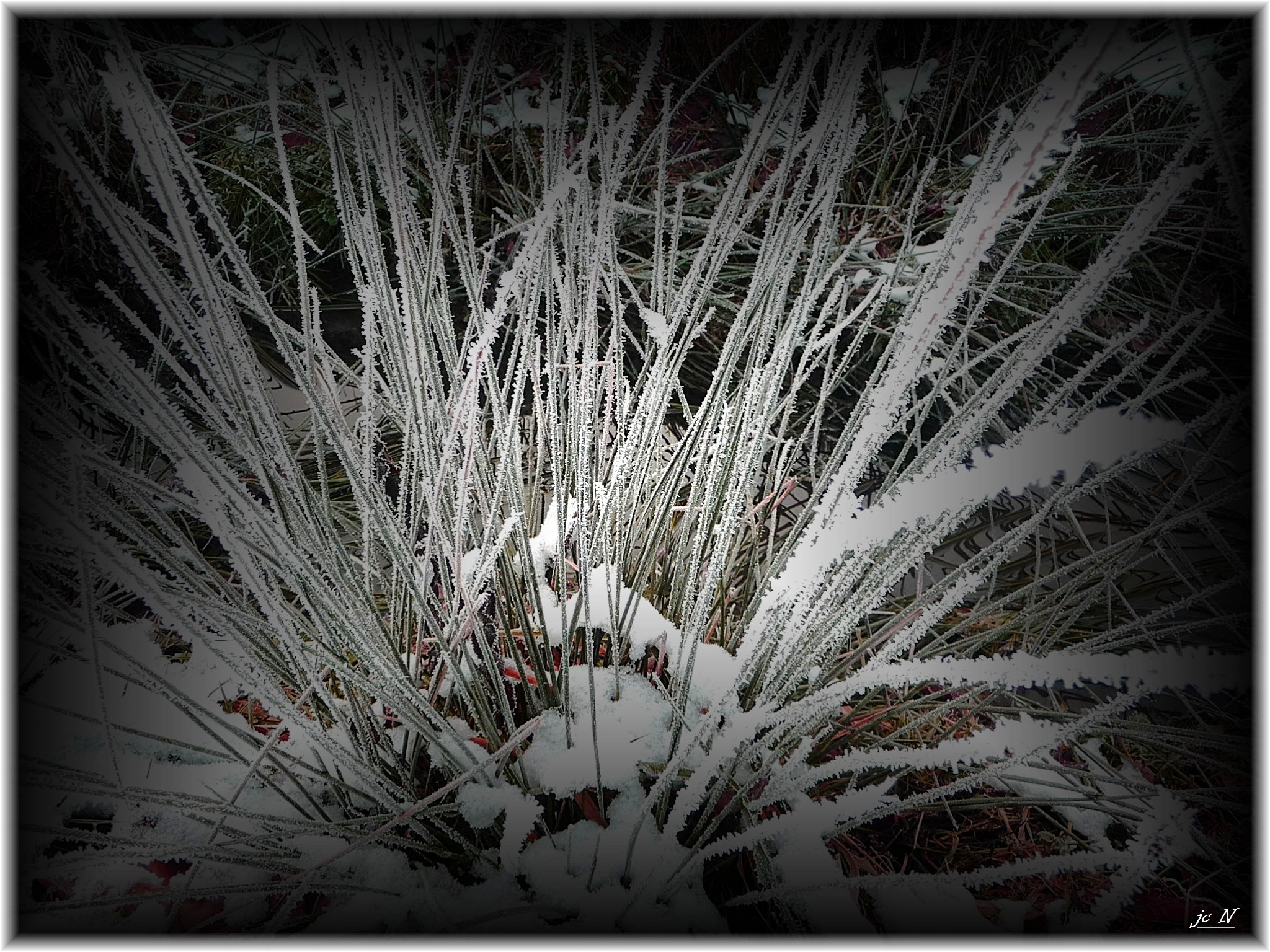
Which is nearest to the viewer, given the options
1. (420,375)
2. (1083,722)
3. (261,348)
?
(1083,722)

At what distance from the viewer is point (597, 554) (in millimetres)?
659

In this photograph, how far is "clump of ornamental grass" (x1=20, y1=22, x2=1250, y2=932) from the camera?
494 millimetres

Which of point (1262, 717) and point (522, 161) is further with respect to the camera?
point (522, 161)

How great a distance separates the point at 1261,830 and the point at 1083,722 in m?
0.31

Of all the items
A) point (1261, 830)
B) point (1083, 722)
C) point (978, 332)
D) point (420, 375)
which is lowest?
point (1261, 830)

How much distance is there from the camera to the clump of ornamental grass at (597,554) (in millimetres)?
494

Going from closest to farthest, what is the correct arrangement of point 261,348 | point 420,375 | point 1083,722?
point 1083,722 < point 420,375 < point 261,348

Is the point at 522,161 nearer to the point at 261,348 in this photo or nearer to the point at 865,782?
the point at 261,348

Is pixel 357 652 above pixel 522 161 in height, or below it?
below

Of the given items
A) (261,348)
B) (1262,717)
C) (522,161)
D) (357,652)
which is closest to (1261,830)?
(1262,717)

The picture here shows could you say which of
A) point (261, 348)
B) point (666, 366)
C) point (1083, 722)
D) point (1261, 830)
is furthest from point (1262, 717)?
point (261, 348)

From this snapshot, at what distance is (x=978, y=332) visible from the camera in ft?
2.91

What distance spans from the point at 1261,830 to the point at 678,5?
0.95m

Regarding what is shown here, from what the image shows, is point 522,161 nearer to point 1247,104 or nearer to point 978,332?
point 978,332
